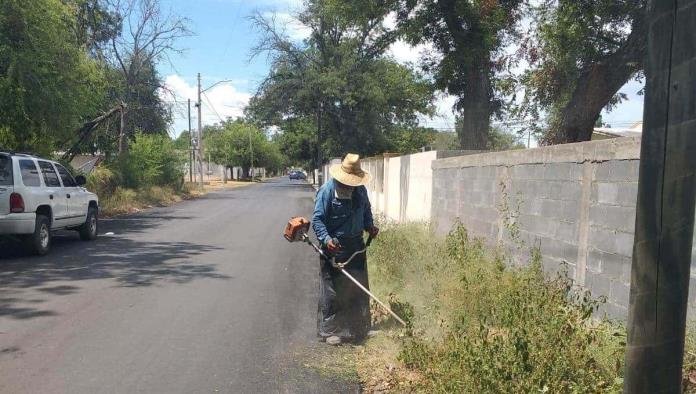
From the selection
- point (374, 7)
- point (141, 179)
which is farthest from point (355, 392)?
point (141, 179)

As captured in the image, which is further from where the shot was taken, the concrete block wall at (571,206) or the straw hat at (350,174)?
the straw hat at (350,174)

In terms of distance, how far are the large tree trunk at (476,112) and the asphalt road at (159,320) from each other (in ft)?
17.5

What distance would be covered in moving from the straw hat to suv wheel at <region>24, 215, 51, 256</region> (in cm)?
707

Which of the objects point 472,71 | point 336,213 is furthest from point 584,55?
point 336,213

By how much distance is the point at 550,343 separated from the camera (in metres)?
3.67

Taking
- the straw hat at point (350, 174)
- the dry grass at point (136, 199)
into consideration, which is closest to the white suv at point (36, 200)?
the straw hat at point (350, 174)

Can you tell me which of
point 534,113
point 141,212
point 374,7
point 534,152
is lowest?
point 141,212

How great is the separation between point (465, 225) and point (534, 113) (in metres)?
7.90

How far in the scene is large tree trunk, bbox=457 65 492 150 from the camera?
1436cm

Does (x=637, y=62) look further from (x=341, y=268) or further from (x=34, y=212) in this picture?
(x=34, y=212)

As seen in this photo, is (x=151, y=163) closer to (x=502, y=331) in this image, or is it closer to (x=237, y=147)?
(x=502, y=331)

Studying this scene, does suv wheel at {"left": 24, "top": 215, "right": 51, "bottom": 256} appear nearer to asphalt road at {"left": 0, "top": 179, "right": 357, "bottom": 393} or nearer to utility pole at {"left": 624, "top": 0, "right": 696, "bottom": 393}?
asphalt road at {"left": 0, "top": 179, "right": 357, "bottom": 393}

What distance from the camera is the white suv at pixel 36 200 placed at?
9836mm

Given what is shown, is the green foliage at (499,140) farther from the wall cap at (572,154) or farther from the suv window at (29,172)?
the suv window at (29,172)
